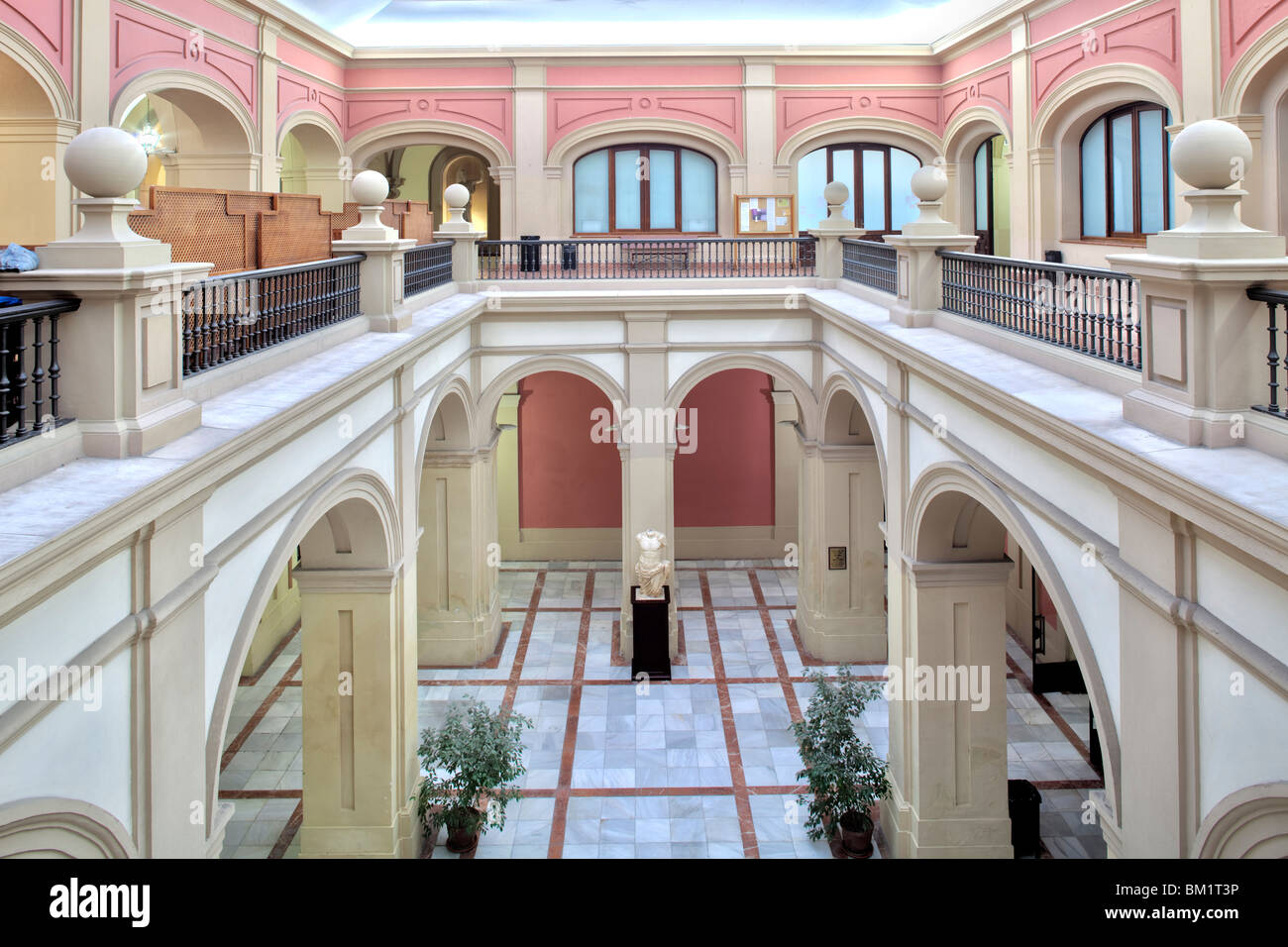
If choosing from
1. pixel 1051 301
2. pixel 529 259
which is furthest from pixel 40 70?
pixel 1051 301

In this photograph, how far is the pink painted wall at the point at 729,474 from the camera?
18844 millimetres

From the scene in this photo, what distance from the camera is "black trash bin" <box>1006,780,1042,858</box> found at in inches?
359

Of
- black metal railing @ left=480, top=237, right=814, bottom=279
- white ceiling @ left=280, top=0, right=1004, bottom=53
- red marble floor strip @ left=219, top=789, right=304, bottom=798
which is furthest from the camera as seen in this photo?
white ceiling @ left=280, top=0, right=1004, bottom=53

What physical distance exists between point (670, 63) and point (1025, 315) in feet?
41.2

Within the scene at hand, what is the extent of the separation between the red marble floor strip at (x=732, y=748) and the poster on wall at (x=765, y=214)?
18.3 ft

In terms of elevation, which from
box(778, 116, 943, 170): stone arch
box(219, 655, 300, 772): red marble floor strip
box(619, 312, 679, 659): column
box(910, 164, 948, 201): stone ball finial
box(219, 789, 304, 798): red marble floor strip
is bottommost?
box(219, 789, 304, 798): red marble floor strip

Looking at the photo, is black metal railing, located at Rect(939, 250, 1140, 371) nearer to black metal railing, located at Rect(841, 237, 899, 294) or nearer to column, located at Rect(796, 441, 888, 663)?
black metal railing, located at Rect(841, 237, 899, 294)

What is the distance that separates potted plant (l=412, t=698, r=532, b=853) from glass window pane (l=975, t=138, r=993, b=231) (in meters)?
12.2

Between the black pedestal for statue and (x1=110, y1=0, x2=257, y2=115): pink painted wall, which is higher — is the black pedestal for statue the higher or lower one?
the lower one

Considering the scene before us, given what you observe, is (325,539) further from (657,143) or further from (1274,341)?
(657,143)

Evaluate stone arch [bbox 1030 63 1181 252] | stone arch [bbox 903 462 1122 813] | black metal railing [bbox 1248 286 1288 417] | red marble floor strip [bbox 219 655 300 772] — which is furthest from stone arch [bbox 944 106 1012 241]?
black metal railing [bbox 1248 286 1288 417]

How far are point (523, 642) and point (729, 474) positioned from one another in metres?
5.47

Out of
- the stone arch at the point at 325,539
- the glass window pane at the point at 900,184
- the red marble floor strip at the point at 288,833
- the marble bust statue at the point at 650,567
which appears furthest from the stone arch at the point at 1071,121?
the red marble floor strip at the point at 288,833

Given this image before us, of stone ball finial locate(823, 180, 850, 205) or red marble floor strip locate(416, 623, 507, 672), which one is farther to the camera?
red marble floor strip locate(416, 623, 507, 672)
